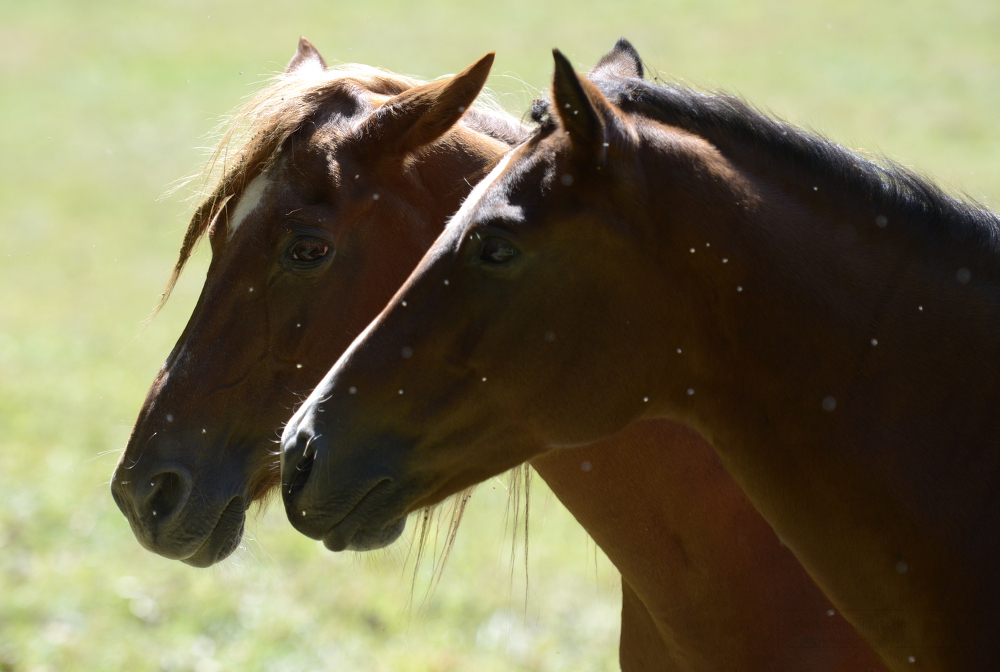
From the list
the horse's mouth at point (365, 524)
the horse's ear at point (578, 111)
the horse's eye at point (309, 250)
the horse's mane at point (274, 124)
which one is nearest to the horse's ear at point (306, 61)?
the horse's mane at point (274, 124)

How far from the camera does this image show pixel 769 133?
6.34 ft

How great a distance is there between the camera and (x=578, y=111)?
1773 mm

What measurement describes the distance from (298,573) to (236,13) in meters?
Result: 20.0

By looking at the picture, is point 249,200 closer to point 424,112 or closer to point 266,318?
point 266,318

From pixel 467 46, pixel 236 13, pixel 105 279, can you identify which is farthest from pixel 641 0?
pixel 105 279

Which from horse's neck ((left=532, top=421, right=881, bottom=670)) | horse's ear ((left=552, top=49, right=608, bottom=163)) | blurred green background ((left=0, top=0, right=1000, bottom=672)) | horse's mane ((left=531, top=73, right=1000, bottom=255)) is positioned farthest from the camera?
blurred green background ((left=0, top=0, right=1000, bottom=672))

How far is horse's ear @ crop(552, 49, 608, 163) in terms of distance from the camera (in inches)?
68.7

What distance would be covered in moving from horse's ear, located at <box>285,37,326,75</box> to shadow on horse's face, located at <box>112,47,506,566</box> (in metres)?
0.65

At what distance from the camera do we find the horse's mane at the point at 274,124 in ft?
8.47

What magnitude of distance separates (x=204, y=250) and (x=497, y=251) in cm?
284

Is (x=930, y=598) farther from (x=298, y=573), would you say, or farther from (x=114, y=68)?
(x=114, y=68)

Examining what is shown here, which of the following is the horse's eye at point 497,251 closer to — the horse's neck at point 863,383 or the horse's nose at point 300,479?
the horse's neck at point 863,383

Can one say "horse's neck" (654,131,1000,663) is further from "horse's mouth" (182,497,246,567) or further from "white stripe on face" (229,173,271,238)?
"horse's mouth" (182,497,246,567)

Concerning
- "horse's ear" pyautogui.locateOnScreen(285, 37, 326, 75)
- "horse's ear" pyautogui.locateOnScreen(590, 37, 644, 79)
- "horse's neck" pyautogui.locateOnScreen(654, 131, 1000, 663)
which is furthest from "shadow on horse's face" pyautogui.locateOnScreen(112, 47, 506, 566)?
→ "horse's neck" pyautogui.locateOnScreen(654, 131, 1000, 663)
